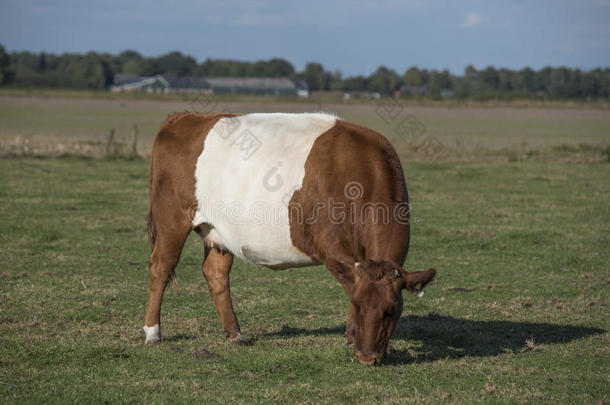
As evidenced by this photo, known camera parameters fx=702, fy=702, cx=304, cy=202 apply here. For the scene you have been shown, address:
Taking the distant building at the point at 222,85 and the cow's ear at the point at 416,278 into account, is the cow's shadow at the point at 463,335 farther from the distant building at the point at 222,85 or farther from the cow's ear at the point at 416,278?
the distant building at the point at 222,85

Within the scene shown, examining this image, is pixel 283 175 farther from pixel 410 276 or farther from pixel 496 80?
pixel 496 80

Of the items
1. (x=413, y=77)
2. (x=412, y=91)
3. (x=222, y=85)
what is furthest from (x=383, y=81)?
(x=222, y=85)

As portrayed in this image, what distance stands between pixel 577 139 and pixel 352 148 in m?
35.1

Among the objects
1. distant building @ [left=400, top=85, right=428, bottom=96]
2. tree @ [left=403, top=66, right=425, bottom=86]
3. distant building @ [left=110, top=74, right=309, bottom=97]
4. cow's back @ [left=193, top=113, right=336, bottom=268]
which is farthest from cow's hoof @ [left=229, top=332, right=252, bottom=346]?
tree @ [left=403, top=66, right=425, bottom=86]

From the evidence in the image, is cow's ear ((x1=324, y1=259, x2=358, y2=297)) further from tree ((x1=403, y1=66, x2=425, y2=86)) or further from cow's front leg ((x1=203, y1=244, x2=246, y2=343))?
tree ((x1=403, y1=66, x2=425, y2=86))

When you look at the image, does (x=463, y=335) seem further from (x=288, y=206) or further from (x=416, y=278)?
(x=288, y=206)

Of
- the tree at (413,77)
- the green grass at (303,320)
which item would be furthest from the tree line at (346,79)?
the green grass at (303,320)

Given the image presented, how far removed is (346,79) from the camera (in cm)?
10106

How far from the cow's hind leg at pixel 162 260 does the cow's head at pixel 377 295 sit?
7.83 feet

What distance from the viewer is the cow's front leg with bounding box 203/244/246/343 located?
791cm

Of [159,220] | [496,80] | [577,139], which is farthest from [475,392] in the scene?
[496,80]

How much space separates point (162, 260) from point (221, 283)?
739 millimetres

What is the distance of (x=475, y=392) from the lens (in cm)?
612

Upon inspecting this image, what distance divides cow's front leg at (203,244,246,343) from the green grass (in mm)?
225
